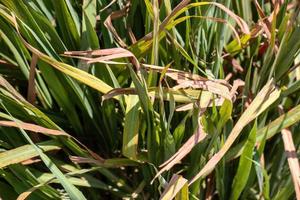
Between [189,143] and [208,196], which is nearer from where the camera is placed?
[189,143]

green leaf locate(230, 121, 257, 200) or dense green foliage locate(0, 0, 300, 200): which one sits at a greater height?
dense green foliage locate(0, 0, 300, 200)

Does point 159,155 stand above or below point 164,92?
below

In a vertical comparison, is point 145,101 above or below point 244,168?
above

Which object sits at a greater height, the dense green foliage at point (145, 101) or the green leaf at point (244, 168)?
the dense green foliage at point (145, 101)

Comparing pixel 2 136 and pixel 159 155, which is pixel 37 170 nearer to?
pixel 2 136

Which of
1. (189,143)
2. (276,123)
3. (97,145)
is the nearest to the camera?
(189,143)

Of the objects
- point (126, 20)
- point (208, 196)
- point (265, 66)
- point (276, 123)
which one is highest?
point (126, 20)

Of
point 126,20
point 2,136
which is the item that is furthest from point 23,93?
point 126,20

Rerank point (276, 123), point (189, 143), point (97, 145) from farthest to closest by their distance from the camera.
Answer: point (97, 145)
point (276, 123)
point (189, 143)
